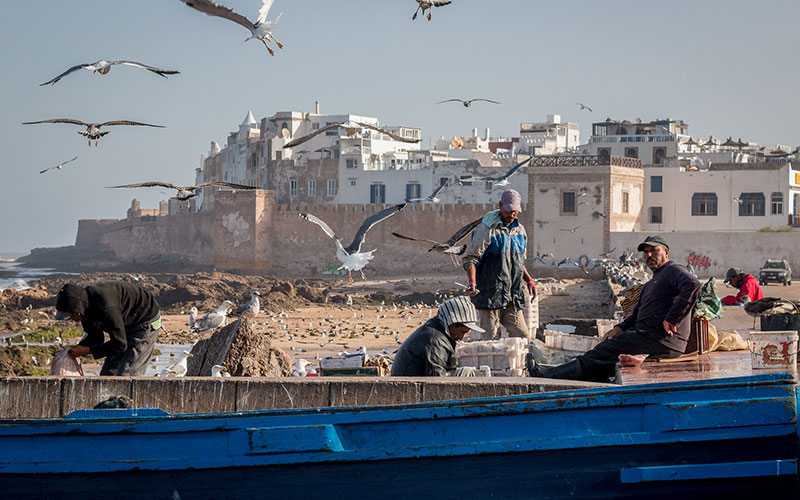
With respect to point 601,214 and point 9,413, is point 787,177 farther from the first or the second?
point 9,413

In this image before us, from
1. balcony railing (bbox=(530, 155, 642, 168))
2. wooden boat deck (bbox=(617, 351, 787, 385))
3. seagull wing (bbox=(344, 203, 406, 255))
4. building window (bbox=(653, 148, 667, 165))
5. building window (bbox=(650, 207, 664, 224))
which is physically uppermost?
building window (bbox=(653, 148, 667, 165))

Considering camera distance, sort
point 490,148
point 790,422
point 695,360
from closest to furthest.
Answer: point 790,422 → point 695,360 → point 490,148

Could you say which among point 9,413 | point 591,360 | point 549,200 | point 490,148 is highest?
point 490,148

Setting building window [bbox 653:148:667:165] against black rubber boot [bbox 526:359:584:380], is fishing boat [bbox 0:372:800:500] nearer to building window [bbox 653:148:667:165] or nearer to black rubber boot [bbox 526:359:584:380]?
black rubber boot [bbox 526:359:584:380]

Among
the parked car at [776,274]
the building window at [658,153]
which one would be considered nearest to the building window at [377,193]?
the building window at [658,153]

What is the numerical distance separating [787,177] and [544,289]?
13.8 meters

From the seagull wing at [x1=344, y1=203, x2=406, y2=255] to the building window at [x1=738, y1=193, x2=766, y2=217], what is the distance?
25265 mm

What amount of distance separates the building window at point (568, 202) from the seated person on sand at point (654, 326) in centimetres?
3128

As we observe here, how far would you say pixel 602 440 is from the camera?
473 centimetres

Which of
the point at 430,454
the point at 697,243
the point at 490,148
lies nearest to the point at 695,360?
the point at 430,454

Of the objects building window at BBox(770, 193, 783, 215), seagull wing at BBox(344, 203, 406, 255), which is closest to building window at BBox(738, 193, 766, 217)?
building window at BBox(770, 193, 783, 215)

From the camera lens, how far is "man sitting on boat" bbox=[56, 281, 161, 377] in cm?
668

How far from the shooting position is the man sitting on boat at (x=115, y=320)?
668 centimetres

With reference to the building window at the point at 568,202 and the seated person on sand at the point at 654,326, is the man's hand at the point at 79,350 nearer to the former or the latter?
the seated person on sand at the point at 654,326
